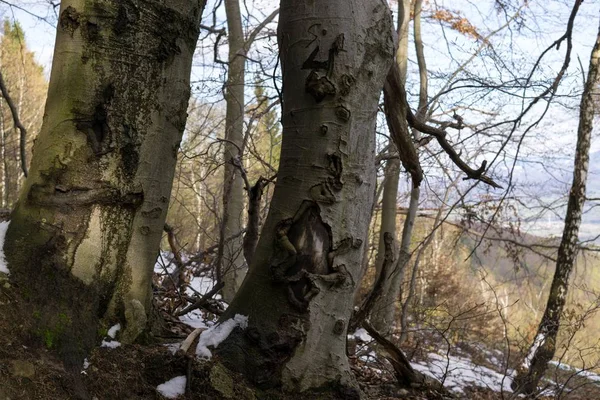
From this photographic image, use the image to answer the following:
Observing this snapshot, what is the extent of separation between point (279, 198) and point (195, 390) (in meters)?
0.75

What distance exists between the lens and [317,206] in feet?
6.21

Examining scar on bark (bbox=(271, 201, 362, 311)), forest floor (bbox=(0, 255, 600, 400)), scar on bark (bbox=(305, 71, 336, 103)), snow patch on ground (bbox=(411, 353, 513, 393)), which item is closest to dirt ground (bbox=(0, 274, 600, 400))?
forest floor (bbox=(0, 255, 600, 400))

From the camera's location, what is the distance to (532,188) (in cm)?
1229

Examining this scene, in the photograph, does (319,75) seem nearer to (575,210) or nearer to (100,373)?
(100,373)

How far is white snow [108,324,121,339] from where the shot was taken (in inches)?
72.9

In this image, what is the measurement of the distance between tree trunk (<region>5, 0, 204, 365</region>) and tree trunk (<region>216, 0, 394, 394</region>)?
0.45 m

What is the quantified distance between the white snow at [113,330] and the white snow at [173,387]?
0.27 meters

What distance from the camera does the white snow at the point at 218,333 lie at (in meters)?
1.89

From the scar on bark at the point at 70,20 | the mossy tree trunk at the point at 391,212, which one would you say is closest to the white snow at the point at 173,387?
the scar on bark at the point at 70,20

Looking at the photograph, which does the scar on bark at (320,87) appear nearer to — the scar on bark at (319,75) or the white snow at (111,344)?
the scar on bark at (319,75)

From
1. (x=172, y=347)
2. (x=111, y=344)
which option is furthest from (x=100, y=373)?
(x=172, y=347)

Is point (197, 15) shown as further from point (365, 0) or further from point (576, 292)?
point (576, 292)

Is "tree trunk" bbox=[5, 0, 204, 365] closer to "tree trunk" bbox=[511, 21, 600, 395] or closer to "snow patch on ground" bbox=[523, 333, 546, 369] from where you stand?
"snow patch on ground" bbox=[523, 333, 546, 369]

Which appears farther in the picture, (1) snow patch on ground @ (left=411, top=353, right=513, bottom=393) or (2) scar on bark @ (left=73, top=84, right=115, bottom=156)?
(1) snow patch on ground @ (left=411, top=353, right=513, bottom=393)
